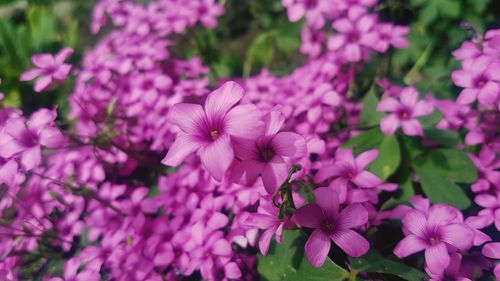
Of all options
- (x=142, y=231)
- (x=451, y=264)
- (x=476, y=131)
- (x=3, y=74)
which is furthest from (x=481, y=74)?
(x=3, y=74)

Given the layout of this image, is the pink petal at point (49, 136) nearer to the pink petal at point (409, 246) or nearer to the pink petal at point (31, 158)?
the pink petal at point (31, 158)

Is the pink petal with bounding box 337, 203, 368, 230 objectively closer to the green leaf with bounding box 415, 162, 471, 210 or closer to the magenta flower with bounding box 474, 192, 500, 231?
the magenta flower with bounding box 474, 192, 500, 231

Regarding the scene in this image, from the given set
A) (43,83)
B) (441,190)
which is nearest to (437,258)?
(441,190)

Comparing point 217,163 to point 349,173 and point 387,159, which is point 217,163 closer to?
point 349,173

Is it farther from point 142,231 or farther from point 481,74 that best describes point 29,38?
point 481,74

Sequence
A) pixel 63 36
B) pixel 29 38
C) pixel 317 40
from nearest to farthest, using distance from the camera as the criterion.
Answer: pixel 317 40
pixel 29 38
pixel 63 36

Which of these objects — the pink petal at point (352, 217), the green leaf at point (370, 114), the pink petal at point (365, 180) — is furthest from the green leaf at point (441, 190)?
the pink petal at point (352, 217)
